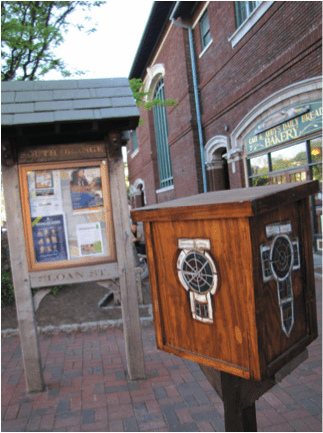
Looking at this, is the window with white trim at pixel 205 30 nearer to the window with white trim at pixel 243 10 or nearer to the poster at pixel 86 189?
the window with white trim at pixel 243 10

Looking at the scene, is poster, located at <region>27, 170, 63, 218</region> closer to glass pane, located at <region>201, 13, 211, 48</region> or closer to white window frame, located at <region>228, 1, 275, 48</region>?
white window frame, located at <region>228, 1, 275, 48</region>

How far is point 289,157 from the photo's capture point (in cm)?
776

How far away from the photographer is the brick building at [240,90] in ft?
22.2

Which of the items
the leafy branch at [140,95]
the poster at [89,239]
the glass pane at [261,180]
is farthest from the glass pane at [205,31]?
the poster at [89,239]

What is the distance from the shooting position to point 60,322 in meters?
5.23

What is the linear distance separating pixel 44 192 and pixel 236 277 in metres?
2.55

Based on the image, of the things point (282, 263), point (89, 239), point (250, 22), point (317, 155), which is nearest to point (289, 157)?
point (317, 155)

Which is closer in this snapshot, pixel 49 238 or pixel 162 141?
pixel 49 238

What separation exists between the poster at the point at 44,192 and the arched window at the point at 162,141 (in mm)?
12974

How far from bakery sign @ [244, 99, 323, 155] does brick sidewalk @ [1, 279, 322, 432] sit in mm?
4496

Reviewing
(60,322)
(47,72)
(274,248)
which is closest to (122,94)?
(274,248)

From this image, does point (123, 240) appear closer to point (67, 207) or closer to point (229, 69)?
point (67, 207)

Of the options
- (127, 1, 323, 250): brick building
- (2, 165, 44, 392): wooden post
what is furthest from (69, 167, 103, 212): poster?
(127, 1, 323, 250): brick building

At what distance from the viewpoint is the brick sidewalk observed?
263 cm
